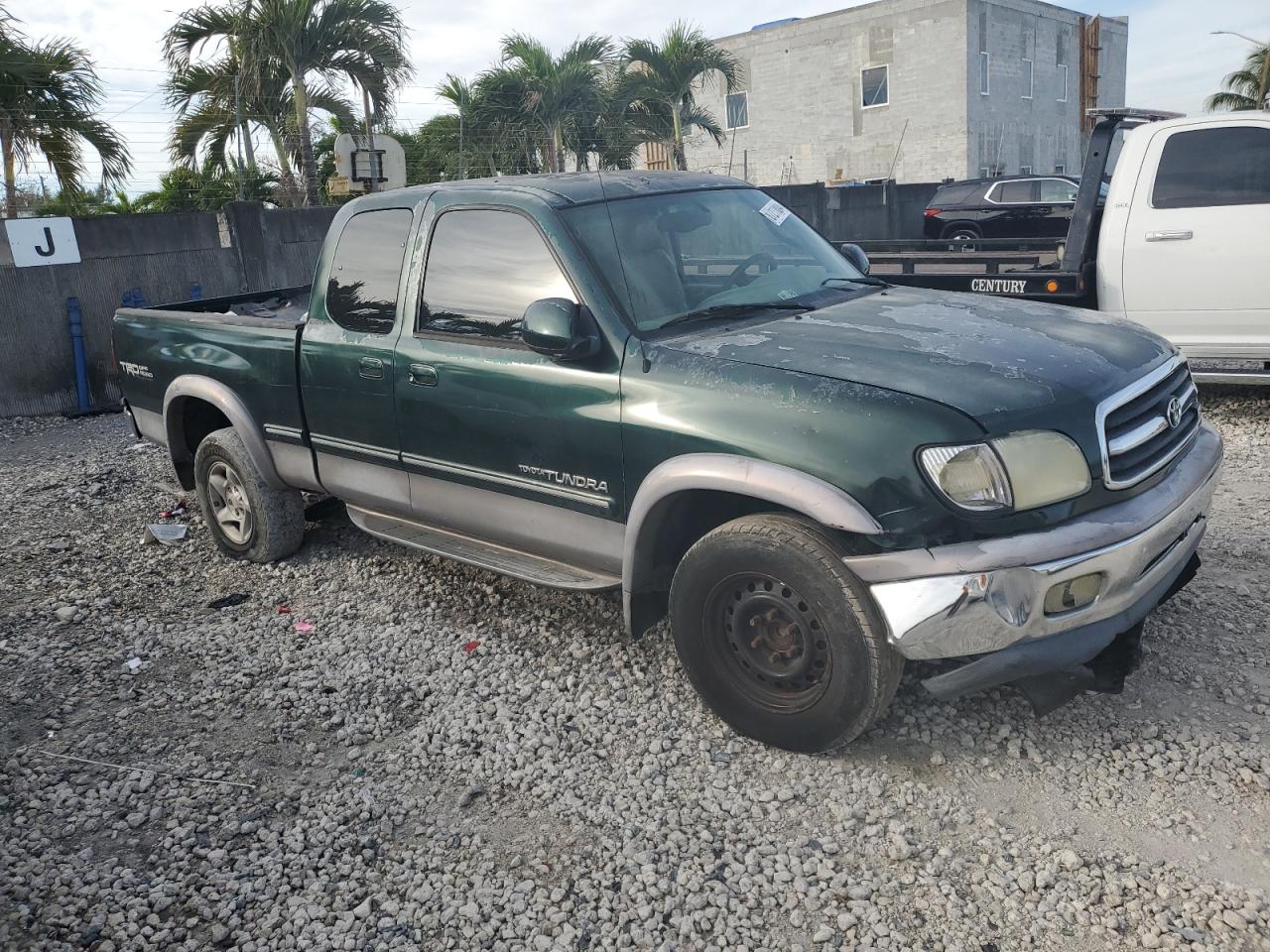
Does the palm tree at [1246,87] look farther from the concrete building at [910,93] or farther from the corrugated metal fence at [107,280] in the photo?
the corrugated metal fence at [107,280]

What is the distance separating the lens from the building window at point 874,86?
3539cm

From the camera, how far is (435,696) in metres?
4.19

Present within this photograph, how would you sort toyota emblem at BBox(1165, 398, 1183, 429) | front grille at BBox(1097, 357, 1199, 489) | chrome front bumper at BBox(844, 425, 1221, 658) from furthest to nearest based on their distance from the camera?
toyota emblem at BBox(1165, 398, 1183, 429), front grille at BBox(1097, 357, 1199, 489), chrome front bumper at BBox(844, 425, 1221, 658)

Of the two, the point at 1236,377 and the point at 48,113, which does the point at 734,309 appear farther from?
the point at 48,113

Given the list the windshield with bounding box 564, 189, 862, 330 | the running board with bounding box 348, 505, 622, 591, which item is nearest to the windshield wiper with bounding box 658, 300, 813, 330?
the windshield with bounding box 564, 189, 862, 330

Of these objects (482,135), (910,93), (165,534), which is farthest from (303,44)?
(910,93)

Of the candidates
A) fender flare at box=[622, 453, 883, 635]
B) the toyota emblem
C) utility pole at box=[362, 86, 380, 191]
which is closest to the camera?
fender flare at box=[622, 453, 883, 635]

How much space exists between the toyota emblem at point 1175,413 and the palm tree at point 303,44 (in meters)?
13.0

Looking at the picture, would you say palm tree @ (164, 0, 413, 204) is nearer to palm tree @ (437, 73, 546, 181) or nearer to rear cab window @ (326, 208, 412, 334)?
palm tree @ (437, 73, 546, 181)

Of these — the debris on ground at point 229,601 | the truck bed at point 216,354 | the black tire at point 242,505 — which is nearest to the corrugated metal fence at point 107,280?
the truck bed at point 216,354

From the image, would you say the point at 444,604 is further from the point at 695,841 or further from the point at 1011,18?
the point at 1011,18

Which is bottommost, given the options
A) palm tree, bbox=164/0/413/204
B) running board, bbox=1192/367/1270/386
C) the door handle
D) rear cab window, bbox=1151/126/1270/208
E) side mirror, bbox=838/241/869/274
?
running board, bbox=1192/367/1270/386

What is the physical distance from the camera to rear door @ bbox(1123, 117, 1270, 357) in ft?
22.8

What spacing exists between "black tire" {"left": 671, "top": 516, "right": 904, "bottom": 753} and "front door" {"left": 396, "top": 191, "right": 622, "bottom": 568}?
0.49 metres
